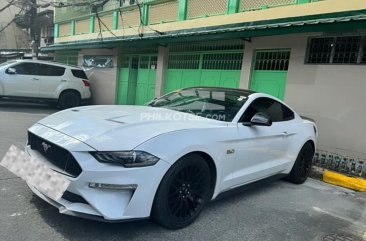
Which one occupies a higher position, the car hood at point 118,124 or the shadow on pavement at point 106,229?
the car hood at point 118,124

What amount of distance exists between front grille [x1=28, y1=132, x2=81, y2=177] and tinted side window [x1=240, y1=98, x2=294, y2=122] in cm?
207

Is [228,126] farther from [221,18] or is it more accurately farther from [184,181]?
[221,18]

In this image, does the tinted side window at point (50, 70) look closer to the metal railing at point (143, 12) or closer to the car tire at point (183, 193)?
the metal railing at point (143, 12)

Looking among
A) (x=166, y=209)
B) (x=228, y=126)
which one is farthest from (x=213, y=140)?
(x=166, y=209)

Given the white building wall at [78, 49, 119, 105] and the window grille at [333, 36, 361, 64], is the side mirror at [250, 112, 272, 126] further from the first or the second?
the white building wall at [78, 49, 119, 105]

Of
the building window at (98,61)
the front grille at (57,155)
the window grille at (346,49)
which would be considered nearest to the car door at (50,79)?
the building window at (98,61)

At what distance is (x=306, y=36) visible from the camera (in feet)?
26.9

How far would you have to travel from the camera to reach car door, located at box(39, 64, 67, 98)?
1303 cm

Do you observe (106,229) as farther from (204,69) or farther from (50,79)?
(50,79)

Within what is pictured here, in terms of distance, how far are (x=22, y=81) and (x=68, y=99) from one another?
185cm

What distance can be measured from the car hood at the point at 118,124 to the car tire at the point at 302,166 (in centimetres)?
220

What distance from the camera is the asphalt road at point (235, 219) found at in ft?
10.7

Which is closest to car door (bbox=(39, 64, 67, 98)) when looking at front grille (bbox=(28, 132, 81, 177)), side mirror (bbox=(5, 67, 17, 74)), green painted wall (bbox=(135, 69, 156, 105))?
side mirror (bbox=(5, 67, 17, 74))

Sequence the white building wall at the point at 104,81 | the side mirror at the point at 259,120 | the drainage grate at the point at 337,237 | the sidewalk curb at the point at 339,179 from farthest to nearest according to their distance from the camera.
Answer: the white building wall at the point at 104,81, the sidewalk curb at the point at 339,179, the side mirror at the point at 259,120, the drainage grate at the point at 337,237
